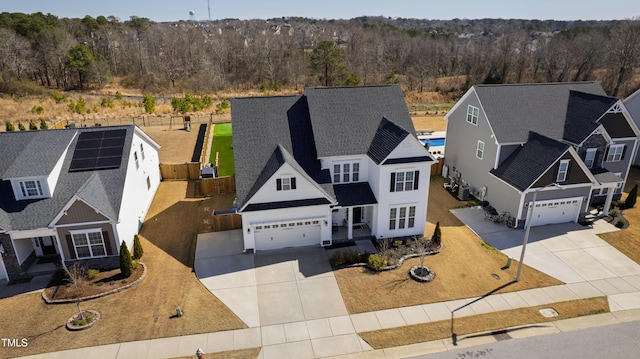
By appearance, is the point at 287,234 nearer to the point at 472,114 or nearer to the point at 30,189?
the point at 30,189

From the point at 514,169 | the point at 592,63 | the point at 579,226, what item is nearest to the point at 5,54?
the point at 514,169

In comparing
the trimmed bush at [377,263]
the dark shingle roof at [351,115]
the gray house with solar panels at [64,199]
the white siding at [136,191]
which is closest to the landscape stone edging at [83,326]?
the gray house with solar panels at [64,199]

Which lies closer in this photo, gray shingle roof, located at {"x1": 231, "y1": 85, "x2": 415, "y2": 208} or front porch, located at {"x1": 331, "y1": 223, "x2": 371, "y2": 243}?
gray shingle roof, located at {"x1": 231, "y1": 85, "x2": 415, "y2": 208}

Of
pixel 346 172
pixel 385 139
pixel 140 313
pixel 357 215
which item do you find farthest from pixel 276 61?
pixel 140 313

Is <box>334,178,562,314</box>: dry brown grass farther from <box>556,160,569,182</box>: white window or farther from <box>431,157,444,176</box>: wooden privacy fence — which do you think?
<box>431,157,444,176</box>: wooden privacy fence

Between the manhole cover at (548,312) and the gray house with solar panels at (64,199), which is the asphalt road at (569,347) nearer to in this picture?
the manhole cover at (548,312)

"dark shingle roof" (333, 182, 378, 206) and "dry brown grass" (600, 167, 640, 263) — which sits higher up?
"dark shingle roof" (333, 182, 378, 206)

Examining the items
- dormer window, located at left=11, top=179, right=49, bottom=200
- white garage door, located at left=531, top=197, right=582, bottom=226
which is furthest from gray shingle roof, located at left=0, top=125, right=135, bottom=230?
white garage door, located at left=531, top=197, right=582, bottom=226
